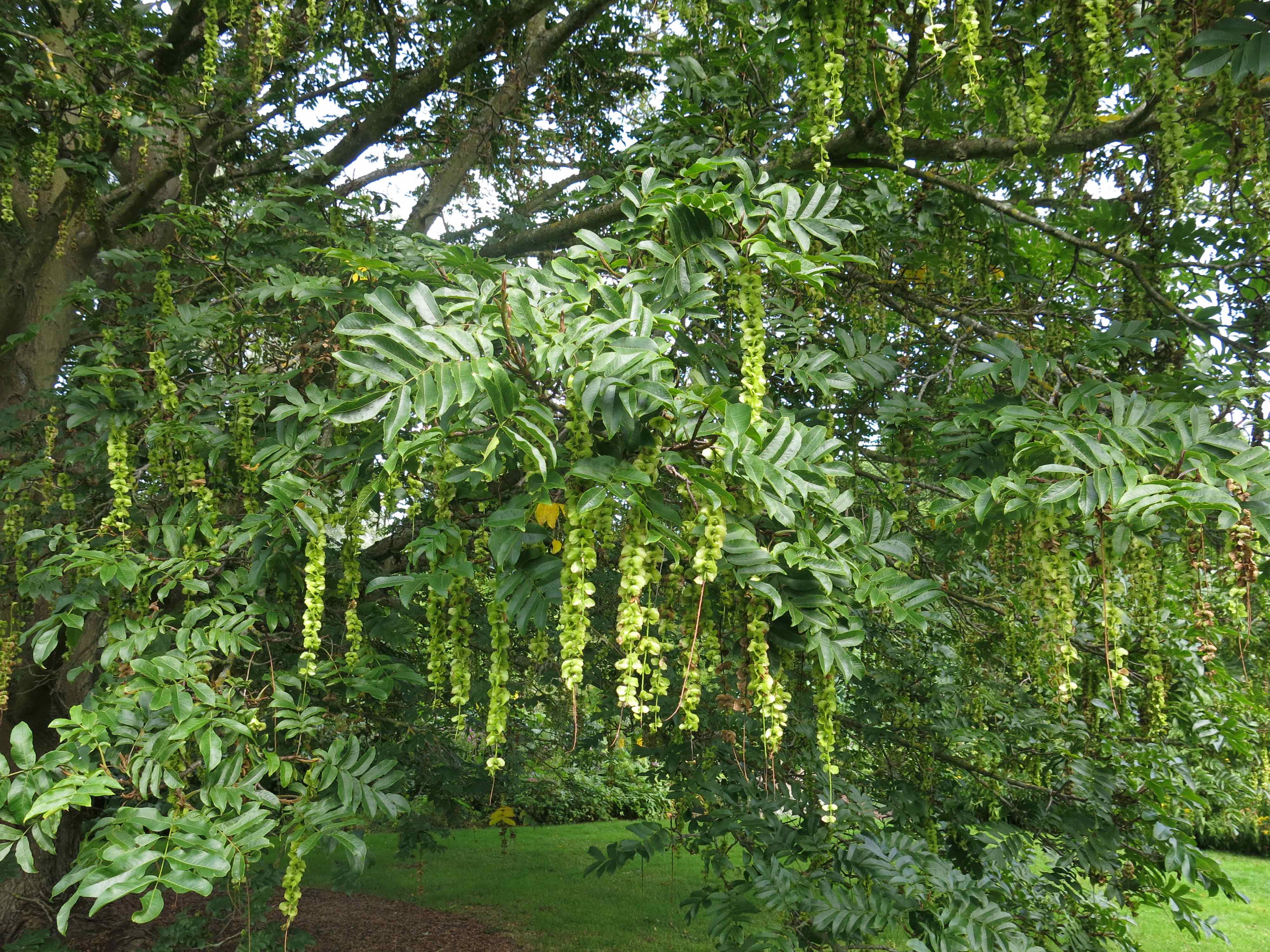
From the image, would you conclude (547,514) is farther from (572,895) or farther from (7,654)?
(572,895)

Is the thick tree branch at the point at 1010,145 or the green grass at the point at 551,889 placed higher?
the thick tree branch at the point at 1010,145

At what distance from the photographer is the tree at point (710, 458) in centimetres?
173

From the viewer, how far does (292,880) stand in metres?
2.28

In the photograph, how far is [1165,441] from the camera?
187 cm

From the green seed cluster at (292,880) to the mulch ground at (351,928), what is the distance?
2.76 m

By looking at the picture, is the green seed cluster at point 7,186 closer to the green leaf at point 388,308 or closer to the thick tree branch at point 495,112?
the thick tree branch at point 495,112

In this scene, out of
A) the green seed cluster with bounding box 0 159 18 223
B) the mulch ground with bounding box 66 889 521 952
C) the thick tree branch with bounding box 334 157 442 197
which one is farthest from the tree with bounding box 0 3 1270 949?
the thick tree branch with bounding box 334 157 442 197

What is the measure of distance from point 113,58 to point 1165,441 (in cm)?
429

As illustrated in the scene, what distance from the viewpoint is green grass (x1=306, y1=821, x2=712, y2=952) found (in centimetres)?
582

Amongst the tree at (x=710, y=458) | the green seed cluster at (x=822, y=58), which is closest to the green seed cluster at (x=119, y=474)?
the tree at (x=710, y=458)

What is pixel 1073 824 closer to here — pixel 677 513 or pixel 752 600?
pixel 752 600

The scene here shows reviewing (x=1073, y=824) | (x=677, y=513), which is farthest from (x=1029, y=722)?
(x=677, y=513)

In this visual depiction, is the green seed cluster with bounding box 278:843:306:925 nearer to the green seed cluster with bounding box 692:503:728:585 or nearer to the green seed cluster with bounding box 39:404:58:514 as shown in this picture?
the green seed cluster with bounding box 692:503:728:585

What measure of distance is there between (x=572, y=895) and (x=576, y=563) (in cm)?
630
